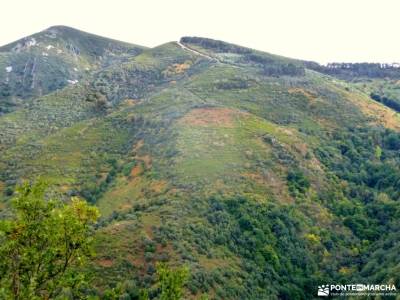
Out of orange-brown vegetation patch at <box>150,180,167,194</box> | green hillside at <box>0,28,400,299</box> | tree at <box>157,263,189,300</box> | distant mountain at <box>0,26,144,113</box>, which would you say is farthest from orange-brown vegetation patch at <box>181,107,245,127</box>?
distant mountain at <box>0,26,144,113</box>

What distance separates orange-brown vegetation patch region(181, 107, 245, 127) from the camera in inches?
3226

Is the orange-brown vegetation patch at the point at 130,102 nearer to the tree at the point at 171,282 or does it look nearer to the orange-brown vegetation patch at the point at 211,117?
the orange-brown vegetation patch at the point at 211,117

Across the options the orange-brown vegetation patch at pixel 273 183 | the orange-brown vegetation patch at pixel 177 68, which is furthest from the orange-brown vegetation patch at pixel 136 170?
the orange-brown vegetation patch at pixel 177 68

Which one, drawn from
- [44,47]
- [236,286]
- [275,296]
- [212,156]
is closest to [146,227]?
[236,286]

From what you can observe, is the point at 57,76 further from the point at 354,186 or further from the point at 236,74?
the point at 354,186

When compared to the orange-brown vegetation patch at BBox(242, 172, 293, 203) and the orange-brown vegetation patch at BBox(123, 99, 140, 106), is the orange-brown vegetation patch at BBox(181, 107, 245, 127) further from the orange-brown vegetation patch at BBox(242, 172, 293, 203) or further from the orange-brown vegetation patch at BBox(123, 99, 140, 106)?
the orange-brown vegetation patch at BBox(123, 99, 140, 106)

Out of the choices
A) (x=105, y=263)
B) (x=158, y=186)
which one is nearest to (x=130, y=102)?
(x=158, y=186)

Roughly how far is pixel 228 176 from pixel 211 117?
2447 cm

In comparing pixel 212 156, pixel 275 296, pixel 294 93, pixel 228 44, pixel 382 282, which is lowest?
pixel 275 296

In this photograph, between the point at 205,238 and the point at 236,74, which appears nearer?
the point at 205,238

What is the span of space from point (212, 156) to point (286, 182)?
1156cm

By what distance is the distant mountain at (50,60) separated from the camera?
150 meters

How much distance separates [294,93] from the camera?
10475cm

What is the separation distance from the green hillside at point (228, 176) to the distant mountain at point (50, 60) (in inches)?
1478
